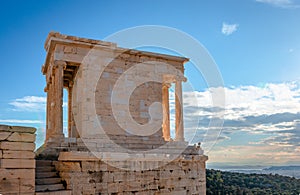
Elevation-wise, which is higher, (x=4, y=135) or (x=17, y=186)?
(x=4, y=135)

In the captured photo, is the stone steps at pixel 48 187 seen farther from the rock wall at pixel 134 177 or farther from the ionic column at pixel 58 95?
the ionic column at pixel 58 95

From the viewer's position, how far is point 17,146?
24.5ft

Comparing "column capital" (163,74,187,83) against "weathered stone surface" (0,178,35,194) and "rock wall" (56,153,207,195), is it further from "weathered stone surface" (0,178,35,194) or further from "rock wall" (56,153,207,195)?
"weathered stone surface" (0,178,35,194)

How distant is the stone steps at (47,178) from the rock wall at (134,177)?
186 millimetres

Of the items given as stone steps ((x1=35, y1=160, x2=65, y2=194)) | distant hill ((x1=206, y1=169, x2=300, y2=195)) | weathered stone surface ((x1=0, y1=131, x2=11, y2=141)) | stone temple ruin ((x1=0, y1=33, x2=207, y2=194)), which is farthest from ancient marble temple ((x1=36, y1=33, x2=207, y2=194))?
distant hill ((x1=206, y1=169, x2=300, y2=195))

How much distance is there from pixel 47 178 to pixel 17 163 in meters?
1.41

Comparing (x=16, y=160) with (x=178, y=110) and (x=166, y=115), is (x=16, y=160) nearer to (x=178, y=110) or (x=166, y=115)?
(x=178, y=110)

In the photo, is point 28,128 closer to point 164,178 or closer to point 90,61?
point 164,178

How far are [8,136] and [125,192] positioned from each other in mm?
3709

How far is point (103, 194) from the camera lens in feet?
30.0

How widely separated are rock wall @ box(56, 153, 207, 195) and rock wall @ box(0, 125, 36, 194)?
1275 mm

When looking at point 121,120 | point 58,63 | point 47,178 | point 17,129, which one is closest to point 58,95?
point 58,63

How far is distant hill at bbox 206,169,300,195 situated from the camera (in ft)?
78.7

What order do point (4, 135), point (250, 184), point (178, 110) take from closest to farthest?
point (4, 135), point (178, 110), point (250, 184)
